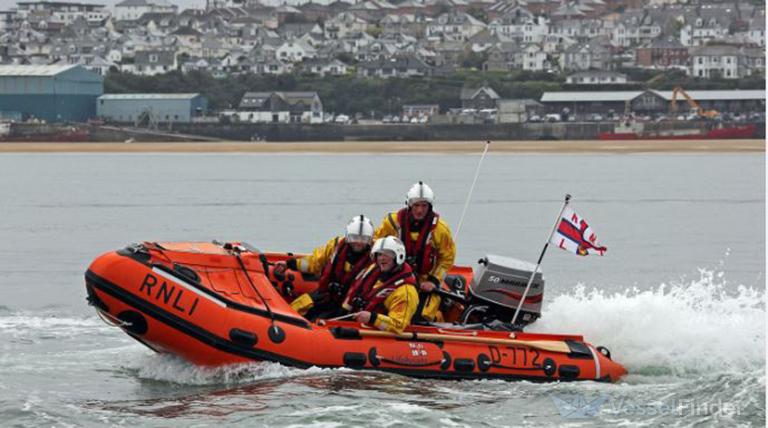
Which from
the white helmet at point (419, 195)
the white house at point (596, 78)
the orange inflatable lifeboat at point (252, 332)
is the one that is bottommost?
the white house at point (596, 78)

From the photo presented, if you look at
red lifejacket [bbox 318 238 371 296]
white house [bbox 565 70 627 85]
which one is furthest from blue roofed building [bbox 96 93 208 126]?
red lifejacket [bbox 318 238 371 296]

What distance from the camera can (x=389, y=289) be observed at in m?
13.2

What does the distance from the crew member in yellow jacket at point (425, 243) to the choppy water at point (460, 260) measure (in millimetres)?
1010

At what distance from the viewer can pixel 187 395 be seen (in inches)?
516

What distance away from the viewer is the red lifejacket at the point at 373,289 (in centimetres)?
1323

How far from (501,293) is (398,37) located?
144 meters

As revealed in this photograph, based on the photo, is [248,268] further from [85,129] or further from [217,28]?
[217,28]

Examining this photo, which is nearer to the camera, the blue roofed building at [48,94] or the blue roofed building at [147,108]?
the blue roofed building at [147,108]

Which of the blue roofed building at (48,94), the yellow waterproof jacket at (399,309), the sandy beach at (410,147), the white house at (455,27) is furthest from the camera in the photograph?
the white house at (455,27)

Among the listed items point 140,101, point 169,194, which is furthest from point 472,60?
point 169,194

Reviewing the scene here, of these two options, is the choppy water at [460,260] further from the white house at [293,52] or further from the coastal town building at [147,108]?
the white house at [293,52]

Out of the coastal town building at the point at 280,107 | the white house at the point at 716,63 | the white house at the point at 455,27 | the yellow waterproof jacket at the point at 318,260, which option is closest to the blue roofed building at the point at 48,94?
the coastal town building at the point at 280,107

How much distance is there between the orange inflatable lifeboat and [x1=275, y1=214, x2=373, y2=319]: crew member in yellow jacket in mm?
400

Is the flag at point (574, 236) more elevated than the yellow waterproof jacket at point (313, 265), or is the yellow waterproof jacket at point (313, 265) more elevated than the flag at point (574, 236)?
the flag at point (574, 236)
